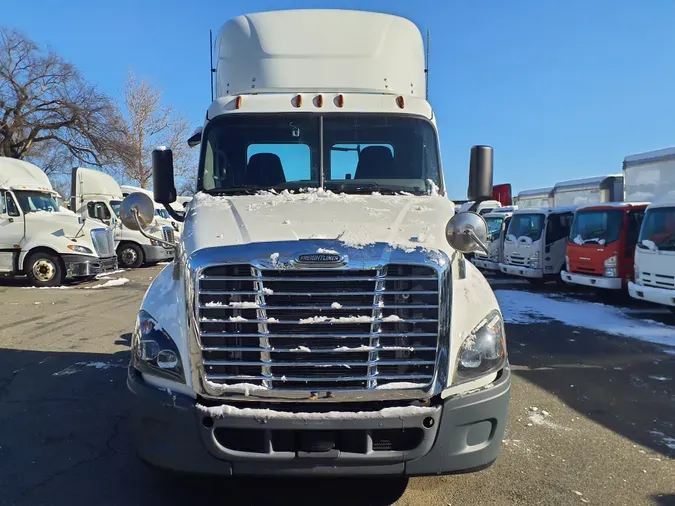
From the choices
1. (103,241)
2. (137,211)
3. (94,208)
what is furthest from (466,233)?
(94,208)

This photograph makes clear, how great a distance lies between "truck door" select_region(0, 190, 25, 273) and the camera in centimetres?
1366

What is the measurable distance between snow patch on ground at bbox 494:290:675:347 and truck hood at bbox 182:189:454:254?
612cm

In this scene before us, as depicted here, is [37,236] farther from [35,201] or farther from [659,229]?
[659,229]

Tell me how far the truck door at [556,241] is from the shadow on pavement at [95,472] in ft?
40.0

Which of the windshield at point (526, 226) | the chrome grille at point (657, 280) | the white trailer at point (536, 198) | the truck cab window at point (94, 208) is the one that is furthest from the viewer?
the white trailer at point (536, 198)

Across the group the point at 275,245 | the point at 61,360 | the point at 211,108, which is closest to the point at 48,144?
the point at 61,360

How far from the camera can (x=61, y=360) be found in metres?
6.81

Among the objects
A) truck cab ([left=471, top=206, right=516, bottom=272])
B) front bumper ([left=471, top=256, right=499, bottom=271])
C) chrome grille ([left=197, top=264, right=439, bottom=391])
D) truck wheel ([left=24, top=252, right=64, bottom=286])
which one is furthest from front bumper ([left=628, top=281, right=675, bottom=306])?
truck wheel ([left=24, top=252, right=64, bottom=286])

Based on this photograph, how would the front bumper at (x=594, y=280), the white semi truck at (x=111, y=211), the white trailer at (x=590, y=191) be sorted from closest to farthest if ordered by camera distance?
the front bumper at (x=594, y=280) < the white trailer at (x=590, y=191) < the white semi truck at (x=111, y=211)

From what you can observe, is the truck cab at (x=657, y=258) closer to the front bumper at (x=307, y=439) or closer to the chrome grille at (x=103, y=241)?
Result: the front bumper at (x=307, y=439)

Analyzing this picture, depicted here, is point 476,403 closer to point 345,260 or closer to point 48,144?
point 345,260

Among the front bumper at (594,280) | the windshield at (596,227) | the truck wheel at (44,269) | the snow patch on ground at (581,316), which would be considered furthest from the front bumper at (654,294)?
→ the truck wheel at (44,269)

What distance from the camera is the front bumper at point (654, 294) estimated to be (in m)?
9.32

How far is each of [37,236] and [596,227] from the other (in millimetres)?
14005
